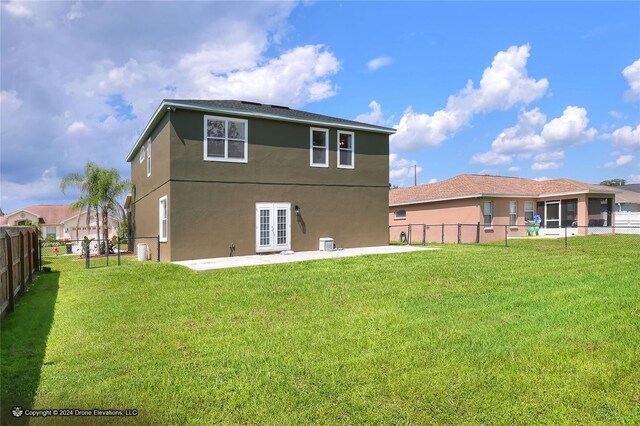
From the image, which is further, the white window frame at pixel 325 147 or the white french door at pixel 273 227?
the white window frame at pixel 325 147

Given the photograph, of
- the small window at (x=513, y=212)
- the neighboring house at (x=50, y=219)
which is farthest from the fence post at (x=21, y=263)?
the neighboring house at (x=50, y=219)

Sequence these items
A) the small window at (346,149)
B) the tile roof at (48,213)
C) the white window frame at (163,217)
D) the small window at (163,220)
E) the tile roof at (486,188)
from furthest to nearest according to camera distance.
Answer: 1. the tile roof at (48,213)
2. the tile roof at (486,188)
3. the small window at (346,149)
4. the small window at (163,220)
5. the white window frame at (163,217)

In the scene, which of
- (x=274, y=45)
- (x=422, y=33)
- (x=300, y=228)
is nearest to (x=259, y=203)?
(x=300, y=228)

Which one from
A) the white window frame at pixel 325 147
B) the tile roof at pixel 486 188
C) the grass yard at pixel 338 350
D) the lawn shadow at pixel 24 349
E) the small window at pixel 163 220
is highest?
the white window frame at pixel 325 147

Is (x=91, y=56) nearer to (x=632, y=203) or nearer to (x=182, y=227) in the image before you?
(x=182, y=227)

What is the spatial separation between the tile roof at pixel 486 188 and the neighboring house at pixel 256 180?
874 cm

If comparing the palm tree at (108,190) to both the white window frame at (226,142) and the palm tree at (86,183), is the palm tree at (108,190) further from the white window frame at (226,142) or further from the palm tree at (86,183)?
the white window frame at (226,142)

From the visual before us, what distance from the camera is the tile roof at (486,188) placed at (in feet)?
77.4

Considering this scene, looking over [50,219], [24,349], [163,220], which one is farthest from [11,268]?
[50,219]

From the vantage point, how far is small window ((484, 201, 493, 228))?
2319cm

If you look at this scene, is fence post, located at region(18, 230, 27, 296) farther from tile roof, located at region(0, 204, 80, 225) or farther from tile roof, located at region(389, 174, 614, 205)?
tile roof, located at region(0, 204, 80, 225)

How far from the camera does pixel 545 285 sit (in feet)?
26.0

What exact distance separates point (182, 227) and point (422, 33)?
9.75m

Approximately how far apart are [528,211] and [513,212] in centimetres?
182
